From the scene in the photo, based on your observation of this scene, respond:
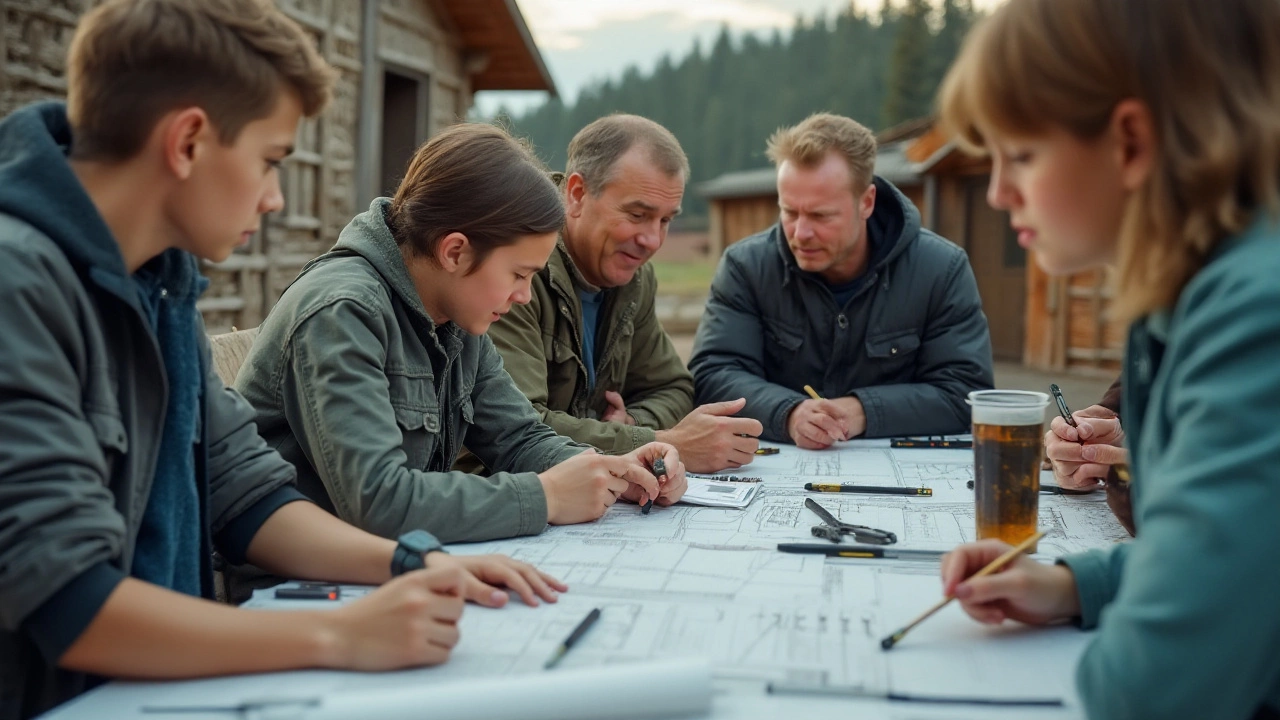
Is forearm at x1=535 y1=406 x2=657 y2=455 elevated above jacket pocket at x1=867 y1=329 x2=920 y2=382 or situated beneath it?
situated beneath

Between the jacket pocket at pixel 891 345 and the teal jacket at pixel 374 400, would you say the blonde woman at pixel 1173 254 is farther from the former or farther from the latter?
the jacket pocket at pixel 891 345

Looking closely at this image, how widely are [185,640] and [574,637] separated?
513mm

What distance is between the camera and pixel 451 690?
128 cm

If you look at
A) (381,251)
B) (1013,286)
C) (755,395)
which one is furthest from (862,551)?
(1013,286)

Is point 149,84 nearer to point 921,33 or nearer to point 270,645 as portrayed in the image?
point 270,645

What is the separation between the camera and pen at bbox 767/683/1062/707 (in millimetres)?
1334

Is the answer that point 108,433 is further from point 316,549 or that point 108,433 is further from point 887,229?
point 887,229

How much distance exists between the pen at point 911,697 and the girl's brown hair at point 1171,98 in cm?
49

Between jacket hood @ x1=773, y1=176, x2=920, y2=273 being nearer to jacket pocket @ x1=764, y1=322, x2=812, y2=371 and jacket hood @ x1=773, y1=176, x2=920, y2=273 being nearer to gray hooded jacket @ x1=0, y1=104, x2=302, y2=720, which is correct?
jacket pocket @ x1=764, y1=322, x2=812, y2=371

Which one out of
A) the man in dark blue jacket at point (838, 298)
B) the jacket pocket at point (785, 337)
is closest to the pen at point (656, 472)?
the man in dark blue jacket at point (838, 298)

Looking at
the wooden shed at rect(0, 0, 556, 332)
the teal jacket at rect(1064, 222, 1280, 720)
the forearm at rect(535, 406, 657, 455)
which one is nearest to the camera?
the teal jacket at rect(1064, 222, 1280, 720)

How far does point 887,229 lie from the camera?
4.20 m

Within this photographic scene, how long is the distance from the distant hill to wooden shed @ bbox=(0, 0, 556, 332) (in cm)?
3646

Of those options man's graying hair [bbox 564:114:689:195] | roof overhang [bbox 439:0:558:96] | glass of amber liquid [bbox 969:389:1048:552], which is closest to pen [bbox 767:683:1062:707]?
glass of amber liquid [bbox 969:389:1048:552]
